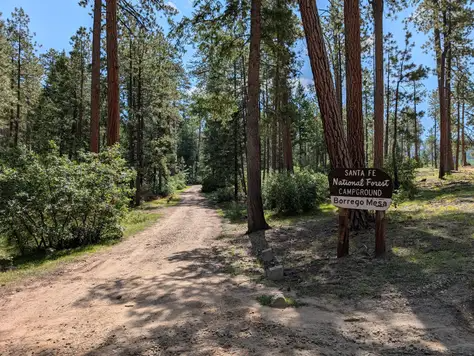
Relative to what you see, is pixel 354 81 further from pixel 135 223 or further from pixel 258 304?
pixel 135 223

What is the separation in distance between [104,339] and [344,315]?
8.98 ft

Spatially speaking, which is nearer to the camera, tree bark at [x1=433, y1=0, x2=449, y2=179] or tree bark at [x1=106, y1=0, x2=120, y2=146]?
tree bark at [x1=106, y1=0, x2=120, y2=146]

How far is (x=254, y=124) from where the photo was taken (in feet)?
37.5

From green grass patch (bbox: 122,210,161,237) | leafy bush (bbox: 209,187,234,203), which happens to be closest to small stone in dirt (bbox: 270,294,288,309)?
green grass patch (bbox: 122,210,161,237)

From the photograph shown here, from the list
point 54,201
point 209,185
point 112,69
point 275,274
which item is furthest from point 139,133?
point 275,274

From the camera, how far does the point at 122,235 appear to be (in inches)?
466

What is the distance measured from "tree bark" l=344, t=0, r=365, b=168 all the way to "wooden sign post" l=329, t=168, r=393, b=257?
288cm

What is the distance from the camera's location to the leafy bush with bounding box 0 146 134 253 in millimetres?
8711

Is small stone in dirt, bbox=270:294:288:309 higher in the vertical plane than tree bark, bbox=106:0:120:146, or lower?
lower

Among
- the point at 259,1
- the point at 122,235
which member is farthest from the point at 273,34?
the point at 122,235

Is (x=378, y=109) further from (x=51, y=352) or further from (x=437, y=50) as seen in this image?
(x=437, y=50)

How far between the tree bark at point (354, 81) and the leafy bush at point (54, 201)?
23.7 ft

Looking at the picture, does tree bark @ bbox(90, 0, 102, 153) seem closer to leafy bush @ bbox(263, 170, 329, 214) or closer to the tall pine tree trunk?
leafy bush @ bbox(263, 170, 329, 214)

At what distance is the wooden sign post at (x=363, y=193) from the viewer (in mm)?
5605
